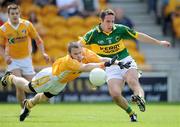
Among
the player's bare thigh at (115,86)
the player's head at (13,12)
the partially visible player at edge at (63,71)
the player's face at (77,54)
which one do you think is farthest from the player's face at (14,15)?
the player's face at (77,54)

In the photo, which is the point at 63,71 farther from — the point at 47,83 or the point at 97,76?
the point at 97,76

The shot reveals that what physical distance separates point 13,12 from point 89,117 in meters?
2.92

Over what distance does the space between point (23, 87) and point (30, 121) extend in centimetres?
80

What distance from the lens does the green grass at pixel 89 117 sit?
1417 cm

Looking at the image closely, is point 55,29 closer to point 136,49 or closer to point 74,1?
point 74,1

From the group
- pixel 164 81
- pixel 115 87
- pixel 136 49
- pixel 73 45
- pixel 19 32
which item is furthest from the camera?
pixel 136 49

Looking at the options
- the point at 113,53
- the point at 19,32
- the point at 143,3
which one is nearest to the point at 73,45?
the point at 113,53

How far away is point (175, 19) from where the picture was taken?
86.8ft

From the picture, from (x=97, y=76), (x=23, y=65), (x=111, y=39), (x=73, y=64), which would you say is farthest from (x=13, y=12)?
(x=97, y=76)

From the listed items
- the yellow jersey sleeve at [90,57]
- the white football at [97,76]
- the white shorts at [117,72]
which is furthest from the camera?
the white shorts at [117,72]

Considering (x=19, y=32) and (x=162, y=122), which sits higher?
(x=19, y=32)

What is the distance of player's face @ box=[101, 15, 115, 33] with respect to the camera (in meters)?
15.3

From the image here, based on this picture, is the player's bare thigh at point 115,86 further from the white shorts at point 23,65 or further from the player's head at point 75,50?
the white shorts at point 23,65

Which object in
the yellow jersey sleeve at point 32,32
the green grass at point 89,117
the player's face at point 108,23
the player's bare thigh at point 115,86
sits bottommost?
the green grass at point 89,117
